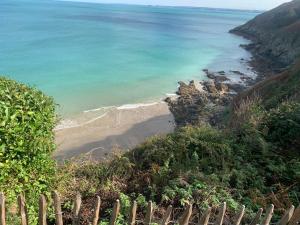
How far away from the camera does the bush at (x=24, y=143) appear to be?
6316 millimetres

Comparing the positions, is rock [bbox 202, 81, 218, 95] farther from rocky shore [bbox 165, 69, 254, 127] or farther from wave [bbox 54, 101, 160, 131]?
wave [bbox 54, 101, 160, 131]

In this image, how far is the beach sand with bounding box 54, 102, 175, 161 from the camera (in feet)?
58.3

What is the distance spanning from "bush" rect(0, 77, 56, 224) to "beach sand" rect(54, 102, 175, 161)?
337 inches

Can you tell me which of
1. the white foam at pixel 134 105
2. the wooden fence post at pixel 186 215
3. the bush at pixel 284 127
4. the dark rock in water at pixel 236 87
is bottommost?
the white foam at pixel 134 105

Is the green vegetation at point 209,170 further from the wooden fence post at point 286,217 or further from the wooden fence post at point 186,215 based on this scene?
the wooden fence post at point 186,215

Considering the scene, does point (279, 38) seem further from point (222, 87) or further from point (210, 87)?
point (210, 87)

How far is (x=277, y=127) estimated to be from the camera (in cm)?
974

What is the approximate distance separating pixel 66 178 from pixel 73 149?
9.55m

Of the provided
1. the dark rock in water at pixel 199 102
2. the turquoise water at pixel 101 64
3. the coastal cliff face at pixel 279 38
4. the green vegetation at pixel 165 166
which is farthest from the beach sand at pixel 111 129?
the coastal cliff face at pixel 279 38

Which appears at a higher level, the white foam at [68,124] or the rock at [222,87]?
the rock at [222,87]

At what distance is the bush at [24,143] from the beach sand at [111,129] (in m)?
8.57

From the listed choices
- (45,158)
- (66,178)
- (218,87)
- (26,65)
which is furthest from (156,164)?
(26,65)

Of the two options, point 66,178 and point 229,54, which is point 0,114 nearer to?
point 66,178

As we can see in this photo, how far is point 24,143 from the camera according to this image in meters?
6.62
